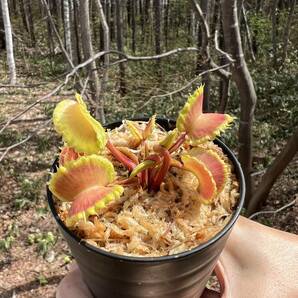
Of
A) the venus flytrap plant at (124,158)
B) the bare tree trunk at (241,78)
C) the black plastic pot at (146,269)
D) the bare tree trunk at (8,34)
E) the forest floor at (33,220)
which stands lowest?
the forest floor at (33,220)

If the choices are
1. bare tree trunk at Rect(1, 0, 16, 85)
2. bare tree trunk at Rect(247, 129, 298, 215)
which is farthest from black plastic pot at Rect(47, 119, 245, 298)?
bare tree trunk at Rect(1, 0, 16, 85)

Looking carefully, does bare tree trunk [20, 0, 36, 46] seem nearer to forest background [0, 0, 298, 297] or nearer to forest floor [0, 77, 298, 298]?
forest background [0, 0, 298, 297]

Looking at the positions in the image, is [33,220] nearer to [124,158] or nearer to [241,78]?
[241,78]

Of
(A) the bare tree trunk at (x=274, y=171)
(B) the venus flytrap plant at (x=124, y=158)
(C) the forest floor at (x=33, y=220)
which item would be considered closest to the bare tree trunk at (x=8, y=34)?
(C) the forest floor at (x=33, y=220)

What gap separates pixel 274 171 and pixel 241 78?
22.7 inches

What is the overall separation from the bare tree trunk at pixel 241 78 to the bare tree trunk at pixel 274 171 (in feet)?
0.43

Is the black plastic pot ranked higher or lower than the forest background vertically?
higher

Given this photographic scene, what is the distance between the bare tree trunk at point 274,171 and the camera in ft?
7.32

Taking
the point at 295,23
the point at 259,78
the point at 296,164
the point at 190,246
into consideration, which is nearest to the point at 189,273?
the point at 190,246

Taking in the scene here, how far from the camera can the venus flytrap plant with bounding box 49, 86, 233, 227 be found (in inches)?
22.1

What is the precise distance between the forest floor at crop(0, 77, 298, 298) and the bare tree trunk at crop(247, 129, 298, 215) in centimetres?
52

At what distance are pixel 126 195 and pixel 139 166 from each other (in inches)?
2.2

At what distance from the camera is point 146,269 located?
22.4 inches

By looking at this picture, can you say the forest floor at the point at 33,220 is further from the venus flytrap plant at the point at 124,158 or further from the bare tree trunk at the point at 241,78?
the venus flytrap plant at the point at 124,158
